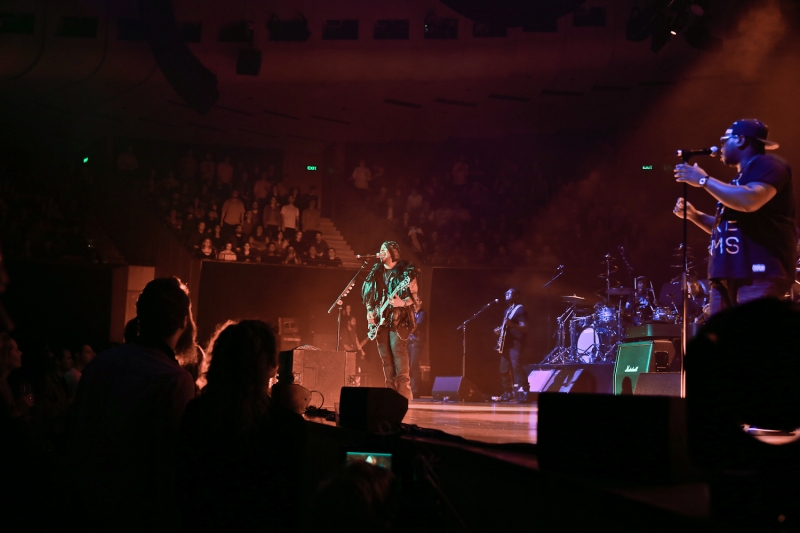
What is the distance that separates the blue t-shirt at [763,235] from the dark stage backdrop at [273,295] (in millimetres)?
10964

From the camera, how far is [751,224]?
11.8 ft

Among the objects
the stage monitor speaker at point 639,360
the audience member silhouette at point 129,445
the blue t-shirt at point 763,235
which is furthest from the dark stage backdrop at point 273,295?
the audience member silhouette at point 129,445

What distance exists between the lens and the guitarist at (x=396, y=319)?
671 cm

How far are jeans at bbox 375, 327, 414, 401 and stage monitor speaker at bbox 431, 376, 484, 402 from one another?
4663 millimetres

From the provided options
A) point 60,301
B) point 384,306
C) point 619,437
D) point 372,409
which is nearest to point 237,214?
point 60,301

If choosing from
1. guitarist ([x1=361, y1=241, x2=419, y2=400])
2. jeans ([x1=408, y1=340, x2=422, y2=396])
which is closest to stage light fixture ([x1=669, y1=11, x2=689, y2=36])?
jeans ([x1=408, y1=340, x2=422, y2=396])

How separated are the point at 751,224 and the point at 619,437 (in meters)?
2.48

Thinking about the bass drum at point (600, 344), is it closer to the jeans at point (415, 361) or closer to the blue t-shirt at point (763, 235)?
the jeans at point (415, 361)

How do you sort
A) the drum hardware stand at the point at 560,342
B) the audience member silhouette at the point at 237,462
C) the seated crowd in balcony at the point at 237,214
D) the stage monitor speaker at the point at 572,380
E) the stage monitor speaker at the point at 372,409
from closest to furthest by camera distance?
the audience member silhouette at the point at 237,462 < the stage monitor speaker at the point at 372,409 < the stage monitor speaker at the point at 572,380 < the drum hardware stand at the point at 560,342 < the seated crowd in balcony at the point at 237,214

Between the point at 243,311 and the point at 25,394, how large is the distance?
8.36m

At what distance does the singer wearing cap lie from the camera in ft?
11.5

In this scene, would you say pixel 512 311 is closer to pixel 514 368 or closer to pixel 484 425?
pixel 514 368

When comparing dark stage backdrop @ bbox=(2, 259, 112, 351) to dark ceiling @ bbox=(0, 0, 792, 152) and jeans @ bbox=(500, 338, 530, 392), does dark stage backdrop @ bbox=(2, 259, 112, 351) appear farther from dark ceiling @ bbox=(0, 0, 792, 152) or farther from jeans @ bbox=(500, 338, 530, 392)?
jeans @ bbox=(500, 338, 530, 392)

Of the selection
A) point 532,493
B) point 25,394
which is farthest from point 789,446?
point 25,394
